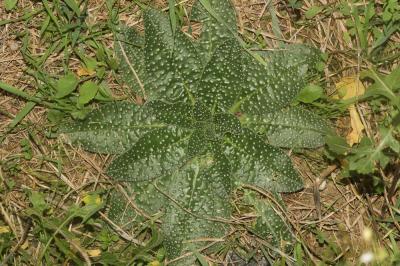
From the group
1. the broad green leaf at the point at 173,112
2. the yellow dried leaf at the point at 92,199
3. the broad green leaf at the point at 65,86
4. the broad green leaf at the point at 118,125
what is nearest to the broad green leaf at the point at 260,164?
the broad green leaf at the point at 173,112

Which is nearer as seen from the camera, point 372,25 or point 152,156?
point 152,156

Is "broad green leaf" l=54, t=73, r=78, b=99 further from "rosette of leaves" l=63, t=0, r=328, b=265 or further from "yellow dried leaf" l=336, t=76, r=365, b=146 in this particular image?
"yellow dried leaf" l=336, t=76, r=365, b=146

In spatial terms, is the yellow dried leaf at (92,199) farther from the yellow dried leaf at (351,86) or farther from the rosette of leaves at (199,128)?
the yellow dried leaf at (351,86)

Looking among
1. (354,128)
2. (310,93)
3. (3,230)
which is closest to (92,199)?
(3,230)

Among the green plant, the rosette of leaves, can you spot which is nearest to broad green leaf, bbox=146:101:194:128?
the rosette of leaves

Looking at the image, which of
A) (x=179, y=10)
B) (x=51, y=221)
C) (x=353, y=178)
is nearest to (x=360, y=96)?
(x=353, y=178)

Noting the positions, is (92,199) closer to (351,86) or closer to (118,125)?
(118,125)
